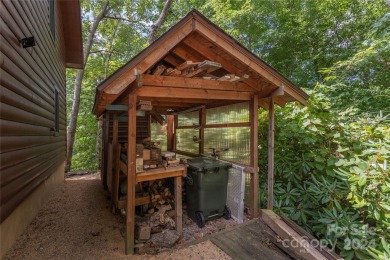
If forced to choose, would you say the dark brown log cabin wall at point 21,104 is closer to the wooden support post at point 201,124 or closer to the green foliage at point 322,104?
the wooden support post at point 201,124

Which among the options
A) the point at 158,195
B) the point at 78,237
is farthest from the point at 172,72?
the point at 78,237

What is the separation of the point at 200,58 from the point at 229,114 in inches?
58.5

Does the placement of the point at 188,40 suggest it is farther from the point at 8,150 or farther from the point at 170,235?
the point at 170,235

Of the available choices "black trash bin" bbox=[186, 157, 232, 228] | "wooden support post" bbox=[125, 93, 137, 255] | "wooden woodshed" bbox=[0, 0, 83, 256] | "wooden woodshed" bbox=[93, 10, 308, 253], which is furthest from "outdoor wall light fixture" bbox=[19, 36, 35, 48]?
"black trash bin" bbox=[186, 157, 232, 228]

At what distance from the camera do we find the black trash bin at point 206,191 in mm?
3529

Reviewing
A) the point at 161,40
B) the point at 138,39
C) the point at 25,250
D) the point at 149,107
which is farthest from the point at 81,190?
the point at 138,39

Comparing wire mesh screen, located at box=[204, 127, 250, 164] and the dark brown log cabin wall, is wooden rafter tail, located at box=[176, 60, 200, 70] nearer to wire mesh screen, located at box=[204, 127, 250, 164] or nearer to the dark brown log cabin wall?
wire mesh screen, located at box=[204, 127, 250, 164]

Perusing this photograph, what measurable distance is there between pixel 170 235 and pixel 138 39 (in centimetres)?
1255

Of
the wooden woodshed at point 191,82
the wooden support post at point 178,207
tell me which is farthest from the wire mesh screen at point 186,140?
the wooden support post at point 178,207

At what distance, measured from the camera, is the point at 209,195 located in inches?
141

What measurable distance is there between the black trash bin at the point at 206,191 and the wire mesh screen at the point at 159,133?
3.01 meters

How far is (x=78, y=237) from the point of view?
303 centimetres

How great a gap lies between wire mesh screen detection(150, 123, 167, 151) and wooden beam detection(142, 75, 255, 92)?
12.3 feet

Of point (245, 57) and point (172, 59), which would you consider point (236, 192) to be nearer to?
point (245, 57)
